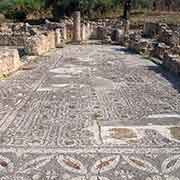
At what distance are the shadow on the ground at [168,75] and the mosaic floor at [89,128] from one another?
3 cm

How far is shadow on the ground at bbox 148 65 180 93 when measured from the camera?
9773 millimetres

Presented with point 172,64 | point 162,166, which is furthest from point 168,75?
point 162,166

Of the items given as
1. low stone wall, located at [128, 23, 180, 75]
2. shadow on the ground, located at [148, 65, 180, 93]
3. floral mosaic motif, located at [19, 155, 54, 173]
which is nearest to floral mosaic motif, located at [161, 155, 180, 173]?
floral mosaic motif, located at [19, 155, 54, 173]

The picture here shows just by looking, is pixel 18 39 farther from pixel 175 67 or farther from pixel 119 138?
pixel 119 138

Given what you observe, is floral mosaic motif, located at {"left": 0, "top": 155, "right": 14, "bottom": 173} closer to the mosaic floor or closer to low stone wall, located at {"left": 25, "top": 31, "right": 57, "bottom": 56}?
the mosaic floor

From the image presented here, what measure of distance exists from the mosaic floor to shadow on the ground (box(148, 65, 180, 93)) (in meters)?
0.03

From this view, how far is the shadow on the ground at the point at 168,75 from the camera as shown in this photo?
9773 mm

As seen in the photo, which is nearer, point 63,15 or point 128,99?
point 128,99

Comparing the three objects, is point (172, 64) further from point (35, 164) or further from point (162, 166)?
point (35, 164)

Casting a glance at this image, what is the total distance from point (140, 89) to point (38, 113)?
11.4 ft

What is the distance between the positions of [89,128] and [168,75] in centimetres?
626

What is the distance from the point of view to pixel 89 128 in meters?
5.82

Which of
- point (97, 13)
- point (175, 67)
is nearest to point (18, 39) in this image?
point (175, 67)

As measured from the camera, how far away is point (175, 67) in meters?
11.4
